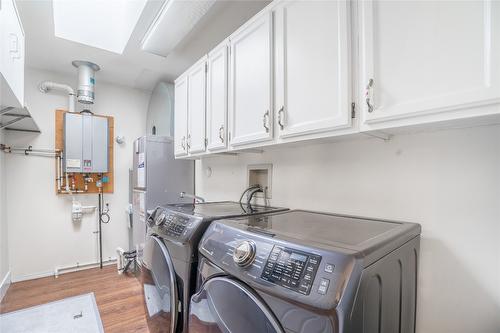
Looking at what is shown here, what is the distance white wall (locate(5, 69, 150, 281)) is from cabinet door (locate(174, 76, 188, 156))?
180 cm

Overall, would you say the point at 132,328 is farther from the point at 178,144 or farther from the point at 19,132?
the point at 19,132

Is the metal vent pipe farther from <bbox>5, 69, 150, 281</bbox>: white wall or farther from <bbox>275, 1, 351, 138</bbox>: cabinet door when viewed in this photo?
<bbox>275, 1, 351, 138</bbox>: cabinet door

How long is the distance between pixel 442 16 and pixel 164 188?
2656 mm

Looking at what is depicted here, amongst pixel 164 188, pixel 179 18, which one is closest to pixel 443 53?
pixel 179 18

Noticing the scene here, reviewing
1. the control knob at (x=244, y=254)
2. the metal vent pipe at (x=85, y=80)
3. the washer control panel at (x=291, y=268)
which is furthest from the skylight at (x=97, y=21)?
the washer control panel at (x=291, y=268)

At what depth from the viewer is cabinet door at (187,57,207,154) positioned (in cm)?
196

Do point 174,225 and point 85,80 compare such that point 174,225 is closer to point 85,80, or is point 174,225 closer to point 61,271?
point 85,80

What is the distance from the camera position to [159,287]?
4.38 ft

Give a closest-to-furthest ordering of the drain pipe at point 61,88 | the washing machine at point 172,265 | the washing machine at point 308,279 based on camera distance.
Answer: the washing machine at point 308,279
the washing machine at point 172,265
the drain pipe at point 61,88

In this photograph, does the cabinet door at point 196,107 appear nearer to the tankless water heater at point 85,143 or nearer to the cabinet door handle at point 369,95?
the cabinet door handle at point 369,95

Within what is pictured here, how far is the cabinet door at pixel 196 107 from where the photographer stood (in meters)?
1.96

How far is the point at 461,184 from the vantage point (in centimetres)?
95

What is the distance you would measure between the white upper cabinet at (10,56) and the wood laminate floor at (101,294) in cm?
190

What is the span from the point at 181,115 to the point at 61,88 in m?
2.03
